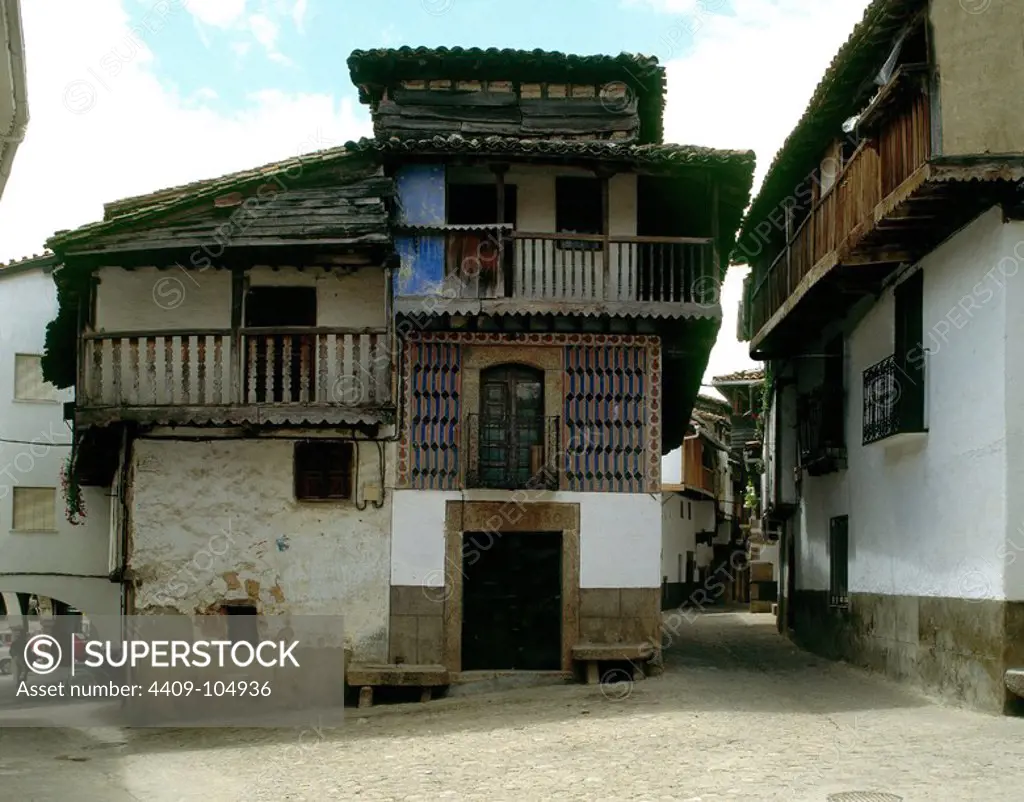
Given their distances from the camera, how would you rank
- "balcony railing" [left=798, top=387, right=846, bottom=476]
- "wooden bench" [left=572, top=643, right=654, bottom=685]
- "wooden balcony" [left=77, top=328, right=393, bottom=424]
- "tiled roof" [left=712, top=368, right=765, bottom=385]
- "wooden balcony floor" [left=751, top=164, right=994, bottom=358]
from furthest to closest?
"tiled roof" [left=712, top=368, right=765, bottom=385], "balcony railing" [left=798, top=387, right=846, bottom=476], "wooden balcony" [left=77, top=328, right=393, bottom=424], "wooden bench" [left=572, top=643, right=654, bottom=685], "wooden balcony floor" [left=751, top=164, right=994, bottom=358]

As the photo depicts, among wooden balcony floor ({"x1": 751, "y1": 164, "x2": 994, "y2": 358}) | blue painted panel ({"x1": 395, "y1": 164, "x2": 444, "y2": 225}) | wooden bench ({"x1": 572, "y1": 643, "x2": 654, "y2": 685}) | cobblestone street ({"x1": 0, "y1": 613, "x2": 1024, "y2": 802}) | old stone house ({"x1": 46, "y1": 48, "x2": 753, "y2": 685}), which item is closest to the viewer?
cobblestone street ({"x1": 0, "y1": 613, "x2": 1024, "y2": 802})

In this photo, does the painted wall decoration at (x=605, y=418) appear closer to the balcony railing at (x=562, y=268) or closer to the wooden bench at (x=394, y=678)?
the balcony railing at (x=562, y=268)

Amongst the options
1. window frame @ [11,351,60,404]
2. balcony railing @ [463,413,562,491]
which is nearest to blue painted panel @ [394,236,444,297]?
balcony railing @ [463,413,562,491]

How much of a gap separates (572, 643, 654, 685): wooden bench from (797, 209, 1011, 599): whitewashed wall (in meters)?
3.37

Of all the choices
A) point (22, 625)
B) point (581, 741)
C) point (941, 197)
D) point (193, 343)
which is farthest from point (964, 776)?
point (22, 625)

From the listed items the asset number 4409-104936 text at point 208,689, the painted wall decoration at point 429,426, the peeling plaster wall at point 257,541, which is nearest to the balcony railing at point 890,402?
the painted wall decoration at point 429,426

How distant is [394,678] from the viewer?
16.8 m

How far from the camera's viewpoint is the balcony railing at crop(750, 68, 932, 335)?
43.8ft

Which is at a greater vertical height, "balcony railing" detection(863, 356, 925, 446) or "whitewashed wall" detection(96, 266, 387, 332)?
"whitewashed wall" detection(96, 266, 387, 332)

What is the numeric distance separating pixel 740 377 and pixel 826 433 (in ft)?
43.3

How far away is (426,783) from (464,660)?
619 centimetres

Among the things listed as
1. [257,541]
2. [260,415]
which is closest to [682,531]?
[257,541]

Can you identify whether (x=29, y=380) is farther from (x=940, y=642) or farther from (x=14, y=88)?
(x=940, y=642)

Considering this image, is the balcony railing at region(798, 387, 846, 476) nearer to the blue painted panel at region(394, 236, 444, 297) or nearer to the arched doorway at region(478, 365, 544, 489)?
the arched doorway at region(478, 365, 544, 489)
